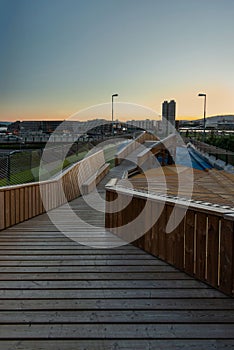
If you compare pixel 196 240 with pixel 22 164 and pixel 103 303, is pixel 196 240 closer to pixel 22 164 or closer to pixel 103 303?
pixel 103 303

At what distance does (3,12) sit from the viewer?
13.1 m

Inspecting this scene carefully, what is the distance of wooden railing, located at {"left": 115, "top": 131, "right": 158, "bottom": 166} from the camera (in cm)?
1730

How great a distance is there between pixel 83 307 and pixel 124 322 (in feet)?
1.52

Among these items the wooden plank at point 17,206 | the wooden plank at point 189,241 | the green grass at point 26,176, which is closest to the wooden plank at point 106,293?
the wooden plank at point 189,241

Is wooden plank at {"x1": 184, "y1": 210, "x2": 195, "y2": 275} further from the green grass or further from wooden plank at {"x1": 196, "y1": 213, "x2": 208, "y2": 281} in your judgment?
the green grass

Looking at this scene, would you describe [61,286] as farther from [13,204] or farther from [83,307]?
[13,204]

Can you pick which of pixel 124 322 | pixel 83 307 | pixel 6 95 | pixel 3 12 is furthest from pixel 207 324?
pixel 6 95

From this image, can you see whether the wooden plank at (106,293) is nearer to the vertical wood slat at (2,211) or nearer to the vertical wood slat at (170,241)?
the vertical wood slat at (170,241)

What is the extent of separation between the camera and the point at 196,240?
4.14 metres

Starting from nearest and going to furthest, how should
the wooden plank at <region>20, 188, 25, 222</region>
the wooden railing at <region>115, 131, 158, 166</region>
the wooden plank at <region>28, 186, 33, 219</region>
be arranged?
the wooden plank at <region>20, 188, 25, 222</region>
the wooden plank at <region>28, 186, 33, 219</region>
the wooden railing at <region>115, 131, 158, 166</region>

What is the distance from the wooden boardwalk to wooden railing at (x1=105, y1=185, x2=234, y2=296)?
126 mm

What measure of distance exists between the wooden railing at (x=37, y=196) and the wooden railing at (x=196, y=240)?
94.3 inches

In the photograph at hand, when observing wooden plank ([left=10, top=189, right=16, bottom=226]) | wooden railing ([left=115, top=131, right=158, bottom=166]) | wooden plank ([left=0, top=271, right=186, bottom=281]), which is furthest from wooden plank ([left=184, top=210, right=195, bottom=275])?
wooden railing ([left=115, top=131, right=158, bottom=166])

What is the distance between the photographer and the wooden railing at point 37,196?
21.3 ft
